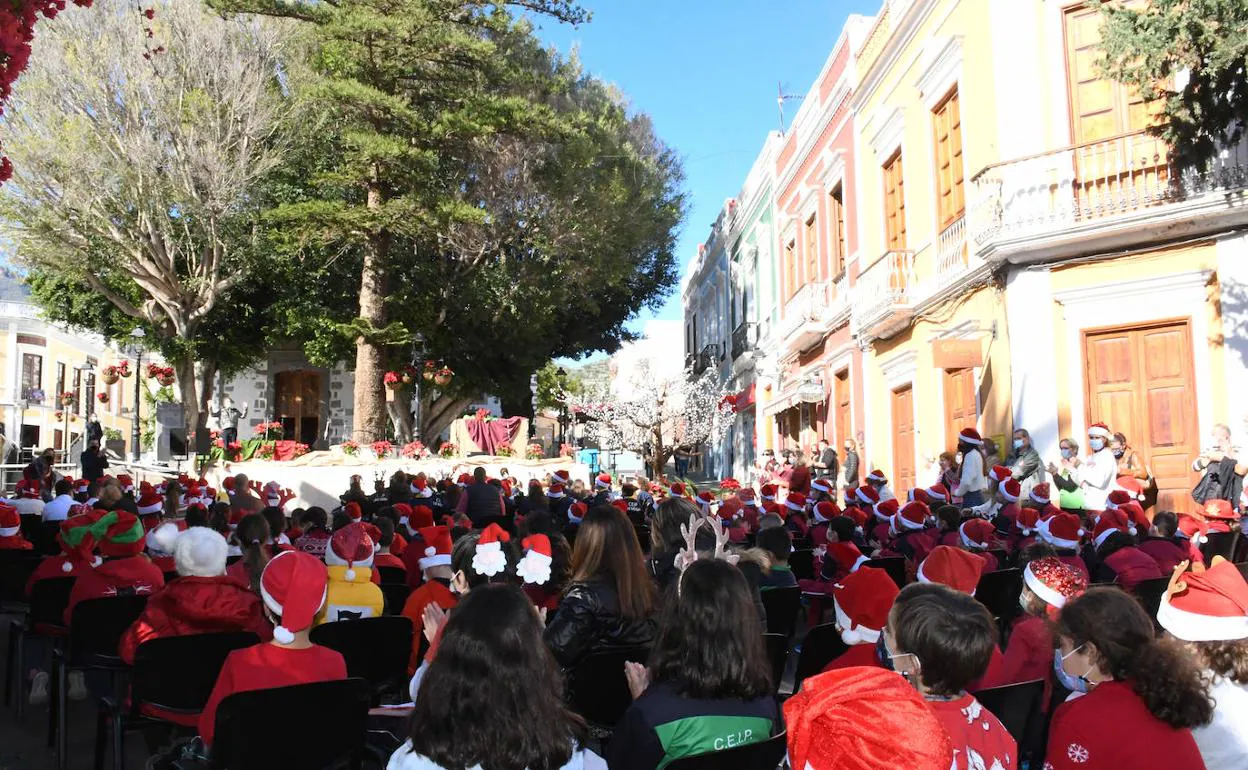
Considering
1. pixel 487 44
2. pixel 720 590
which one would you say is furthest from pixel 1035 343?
pixel 487 44

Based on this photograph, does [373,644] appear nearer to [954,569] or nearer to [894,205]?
[954,569]

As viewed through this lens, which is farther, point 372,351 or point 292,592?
point 372,351

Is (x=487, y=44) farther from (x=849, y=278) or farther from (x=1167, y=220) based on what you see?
(x=1167, y=220)

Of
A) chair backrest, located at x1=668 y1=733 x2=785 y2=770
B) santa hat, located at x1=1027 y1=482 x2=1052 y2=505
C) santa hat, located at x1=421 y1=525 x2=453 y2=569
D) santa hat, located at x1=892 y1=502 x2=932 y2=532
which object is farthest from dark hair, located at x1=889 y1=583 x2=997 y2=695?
santa hat, located at x1=1027 y1=482 x2=1052 y2=505

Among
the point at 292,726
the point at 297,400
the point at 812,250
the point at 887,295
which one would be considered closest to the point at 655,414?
the point at 812,250

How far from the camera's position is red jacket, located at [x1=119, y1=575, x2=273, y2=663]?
4.31 metres

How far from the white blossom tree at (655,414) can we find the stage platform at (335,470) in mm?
5357

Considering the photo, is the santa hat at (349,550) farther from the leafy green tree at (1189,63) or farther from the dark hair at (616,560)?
the leafy green tree at (1189,63)

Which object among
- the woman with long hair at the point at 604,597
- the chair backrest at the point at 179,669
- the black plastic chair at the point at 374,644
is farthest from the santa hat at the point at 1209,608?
the chair backrest at the point at 179,669

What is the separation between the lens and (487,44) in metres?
19.1

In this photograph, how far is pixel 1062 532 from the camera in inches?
251

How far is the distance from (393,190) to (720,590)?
1966cm

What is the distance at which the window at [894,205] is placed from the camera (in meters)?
16.3

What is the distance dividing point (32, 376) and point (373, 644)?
1929 inches
